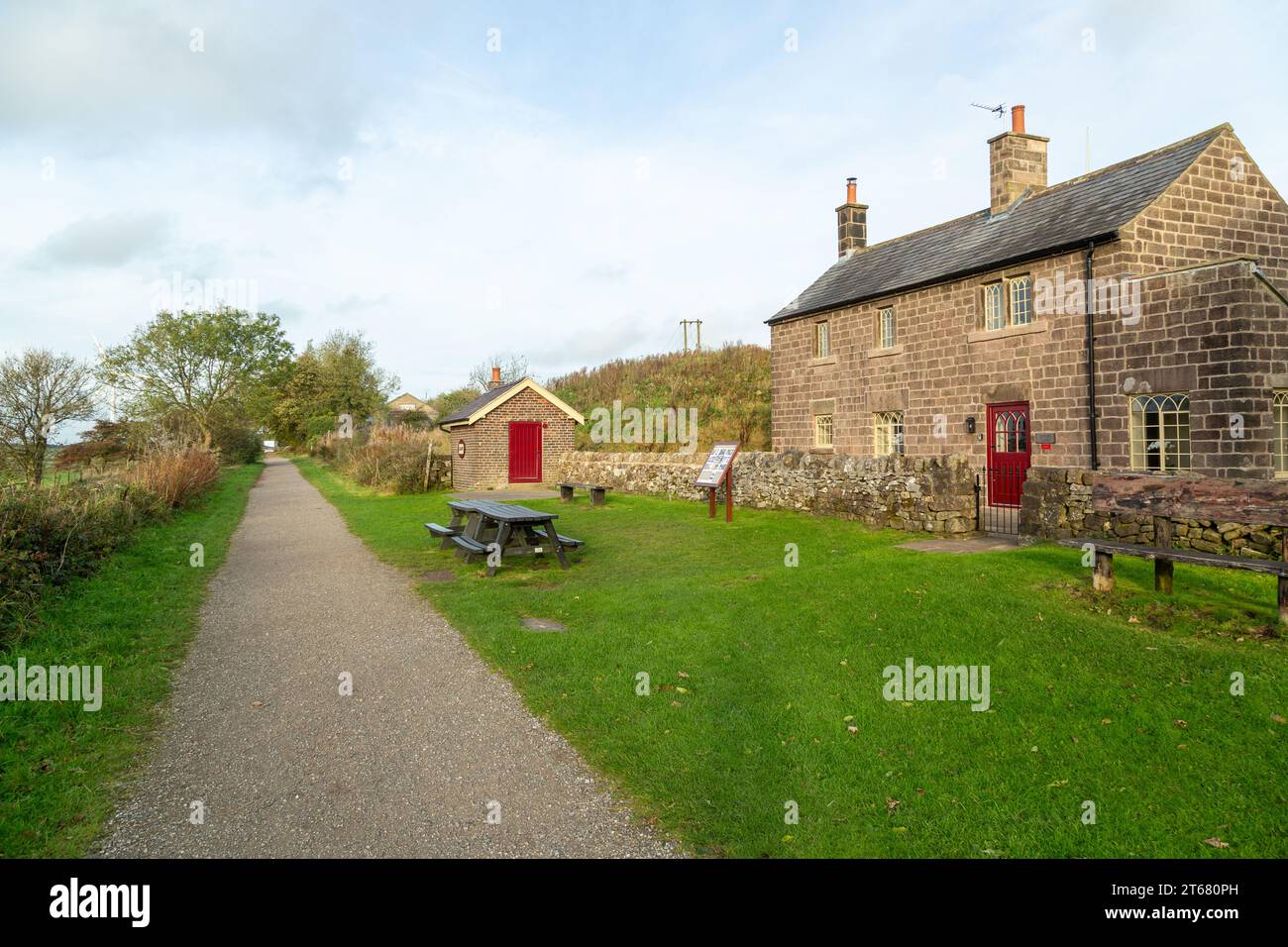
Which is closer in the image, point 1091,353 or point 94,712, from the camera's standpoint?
point 94,712

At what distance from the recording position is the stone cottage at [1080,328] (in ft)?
40.5

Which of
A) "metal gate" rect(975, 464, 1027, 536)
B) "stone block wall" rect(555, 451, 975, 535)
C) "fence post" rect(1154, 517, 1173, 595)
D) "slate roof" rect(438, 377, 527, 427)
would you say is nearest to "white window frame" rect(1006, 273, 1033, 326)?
"metal gate" rect(975, 464, 1027, 536)

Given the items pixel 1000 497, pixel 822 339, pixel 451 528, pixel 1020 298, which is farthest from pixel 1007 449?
pixel 451 528

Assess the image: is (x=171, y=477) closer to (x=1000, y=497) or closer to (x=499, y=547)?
(x=499, y=547)

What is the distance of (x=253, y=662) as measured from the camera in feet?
22.2

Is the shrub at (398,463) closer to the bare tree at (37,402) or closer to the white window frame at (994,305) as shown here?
the bare tree at (37,402)

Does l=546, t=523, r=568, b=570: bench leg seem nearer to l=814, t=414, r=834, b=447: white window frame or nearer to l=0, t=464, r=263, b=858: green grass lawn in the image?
l=0, t=464, r=263, b=858: green grass lawn

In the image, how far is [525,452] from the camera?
2878cm

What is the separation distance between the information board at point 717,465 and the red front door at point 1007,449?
587 centimetres

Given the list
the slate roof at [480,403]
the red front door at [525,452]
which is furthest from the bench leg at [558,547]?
the red front door at [525,452]

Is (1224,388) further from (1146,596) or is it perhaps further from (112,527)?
(112,527)

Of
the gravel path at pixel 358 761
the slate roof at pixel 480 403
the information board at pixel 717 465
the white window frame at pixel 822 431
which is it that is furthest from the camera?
the slate roof at pixel 480 403

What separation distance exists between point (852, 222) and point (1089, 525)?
16991mm
